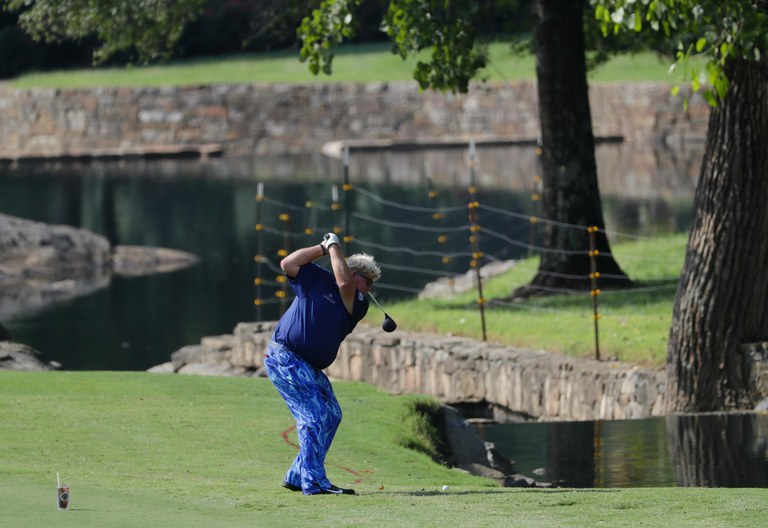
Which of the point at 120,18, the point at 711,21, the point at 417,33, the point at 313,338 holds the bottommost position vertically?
the point at 313,338

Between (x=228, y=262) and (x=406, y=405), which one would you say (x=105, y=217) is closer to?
(x=228, y=262)

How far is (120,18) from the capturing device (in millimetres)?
24375

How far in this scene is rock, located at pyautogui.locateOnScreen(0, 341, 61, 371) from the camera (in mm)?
17477

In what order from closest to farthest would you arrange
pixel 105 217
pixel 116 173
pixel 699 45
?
1. pixel 699 45
2. pixel 105 217
3. pixel 116 173

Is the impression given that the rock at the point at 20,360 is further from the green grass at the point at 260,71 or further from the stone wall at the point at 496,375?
the green grass at the point at 260,71

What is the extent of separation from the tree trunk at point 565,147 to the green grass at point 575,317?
731mm

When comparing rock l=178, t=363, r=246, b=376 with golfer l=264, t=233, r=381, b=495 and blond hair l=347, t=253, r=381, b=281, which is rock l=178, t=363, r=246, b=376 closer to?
golfer l=264, t=233, r=381, b=495

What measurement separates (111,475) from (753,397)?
7.56 metres

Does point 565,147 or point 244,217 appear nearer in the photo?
point 565,147

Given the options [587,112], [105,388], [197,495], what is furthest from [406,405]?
[587,112]

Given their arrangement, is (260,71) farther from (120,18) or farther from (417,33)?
(417,33)

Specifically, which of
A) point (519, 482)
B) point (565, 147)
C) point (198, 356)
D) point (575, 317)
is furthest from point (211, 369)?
point (519, 482)

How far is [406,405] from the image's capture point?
14234mm

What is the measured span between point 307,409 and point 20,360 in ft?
28.1
